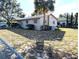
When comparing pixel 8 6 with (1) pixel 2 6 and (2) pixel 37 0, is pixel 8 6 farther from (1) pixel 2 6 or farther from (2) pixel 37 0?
(2) pixel 37 0

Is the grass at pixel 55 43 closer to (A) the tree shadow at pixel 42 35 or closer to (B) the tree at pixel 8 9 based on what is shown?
(A) the tree shadow at pixel 42 35

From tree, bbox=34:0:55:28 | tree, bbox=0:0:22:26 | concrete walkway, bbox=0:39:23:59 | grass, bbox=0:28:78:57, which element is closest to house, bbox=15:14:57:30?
tree, bbox=34:0:55:28

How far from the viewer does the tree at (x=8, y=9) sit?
3662 cm

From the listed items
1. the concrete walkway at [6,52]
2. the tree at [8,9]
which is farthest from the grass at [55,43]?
the tree at [8,9]

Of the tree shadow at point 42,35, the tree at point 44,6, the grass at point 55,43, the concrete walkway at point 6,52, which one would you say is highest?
the tree at point 44,6

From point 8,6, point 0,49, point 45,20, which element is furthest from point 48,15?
point 0,49

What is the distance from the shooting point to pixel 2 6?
36.6 metres

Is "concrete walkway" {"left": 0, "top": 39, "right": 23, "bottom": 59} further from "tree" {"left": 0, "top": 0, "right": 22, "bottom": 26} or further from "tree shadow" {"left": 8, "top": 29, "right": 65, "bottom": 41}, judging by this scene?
"tree" {"left": 0, "top": 0, "right": 22, "bottom": 26}

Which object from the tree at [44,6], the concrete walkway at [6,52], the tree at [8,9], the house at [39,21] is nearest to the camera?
the concrete walkway at [6,52]

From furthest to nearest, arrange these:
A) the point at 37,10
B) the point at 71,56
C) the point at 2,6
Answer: the point at 2,6 → the point at 37,10 → the point at 71,56

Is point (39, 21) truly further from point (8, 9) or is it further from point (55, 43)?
point (55, 43)

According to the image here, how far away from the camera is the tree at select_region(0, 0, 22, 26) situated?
36625 millimetres

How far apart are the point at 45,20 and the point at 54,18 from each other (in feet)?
9.65

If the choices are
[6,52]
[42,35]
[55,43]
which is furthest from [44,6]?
[6,52]
